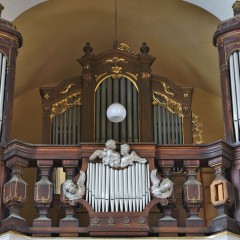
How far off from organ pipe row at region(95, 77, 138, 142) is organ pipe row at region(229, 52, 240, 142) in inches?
114

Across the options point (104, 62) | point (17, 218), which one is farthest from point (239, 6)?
point (17, 218)

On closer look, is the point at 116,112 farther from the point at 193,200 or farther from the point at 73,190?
the point at 193,200

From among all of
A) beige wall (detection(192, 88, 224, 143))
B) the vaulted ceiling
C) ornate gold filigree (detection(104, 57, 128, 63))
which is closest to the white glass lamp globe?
ornate gold filigree (detection(104, 57, 128, 63))

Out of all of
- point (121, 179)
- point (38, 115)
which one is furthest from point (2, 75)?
point (38, 115)

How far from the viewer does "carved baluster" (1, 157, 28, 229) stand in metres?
13.3

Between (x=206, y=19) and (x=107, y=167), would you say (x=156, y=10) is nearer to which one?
(x=206, y=19)

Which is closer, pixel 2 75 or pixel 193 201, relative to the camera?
pixel 193 201

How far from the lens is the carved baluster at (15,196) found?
43.6ft

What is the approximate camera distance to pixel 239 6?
15438 millimetres

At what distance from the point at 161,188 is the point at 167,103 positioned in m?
4.13

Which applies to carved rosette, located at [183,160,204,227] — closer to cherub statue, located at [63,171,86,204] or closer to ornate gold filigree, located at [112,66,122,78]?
cherub statue, located at [63,171,86,204]

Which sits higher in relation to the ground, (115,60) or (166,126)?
(115,60)

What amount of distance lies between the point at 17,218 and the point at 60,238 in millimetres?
805

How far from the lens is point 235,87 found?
48.1 ft
